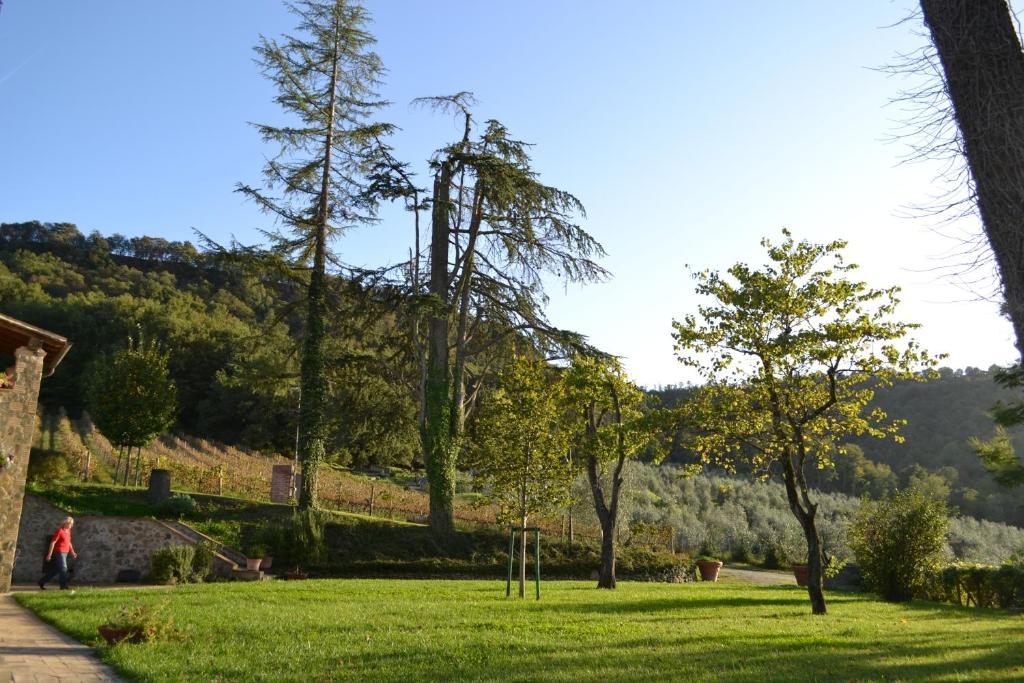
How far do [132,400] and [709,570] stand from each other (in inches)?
743

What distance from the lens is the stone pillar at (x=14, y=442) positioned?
1445cm

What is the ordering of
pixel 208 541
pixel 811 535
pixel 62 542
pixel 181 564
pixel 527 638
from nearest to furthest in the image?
pixel 527 638 → pixel 811 535 → pixel 62 542 → pixel 181 564 → pixel 208 541

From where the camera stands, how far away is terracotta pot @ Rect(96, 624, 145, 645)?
26.1 ft

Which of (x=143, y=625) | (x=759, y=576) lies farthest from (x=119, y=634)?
(x=759, y=576)

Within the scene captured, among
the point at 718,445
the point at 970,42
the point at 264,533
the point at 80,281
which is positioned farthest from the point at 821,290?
the point at 80,281

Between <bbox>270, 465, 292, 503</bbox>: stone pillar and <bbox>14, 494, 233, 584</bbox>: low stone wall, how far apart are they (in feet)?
19.7

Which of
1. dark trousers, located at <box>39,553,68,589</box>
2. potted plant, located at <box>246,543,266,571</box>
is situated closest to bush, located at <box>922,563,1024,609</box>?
Answer: potted plant, located at <box>246,543,266,571</box>

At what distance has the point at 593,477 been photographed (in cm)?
1964

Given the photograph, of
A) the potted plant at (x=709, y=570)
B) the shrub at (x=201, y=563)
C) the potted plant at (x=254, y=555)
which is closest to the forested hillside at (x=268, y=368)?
the potted plant at (x=254, y=555)

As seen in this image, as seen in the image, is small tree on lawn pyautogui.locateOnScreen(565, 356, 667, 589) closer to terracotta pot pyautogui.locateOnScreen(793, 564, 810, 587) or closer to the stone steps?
terracotta pot pyautogui.locateOnScreen(793, 564, 810, 587)

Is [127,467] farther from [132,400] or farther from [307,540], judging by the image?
[307,540]

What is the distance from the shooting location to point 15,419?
14875 millimetres

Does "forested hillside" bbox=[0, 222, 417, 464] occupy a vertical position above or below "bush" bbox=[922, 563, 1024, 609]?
above

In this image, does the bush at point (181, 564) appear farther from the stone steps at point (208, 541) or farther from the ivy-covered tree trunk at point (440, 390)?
the ivy-covered tree trunk at point (440, 390)
